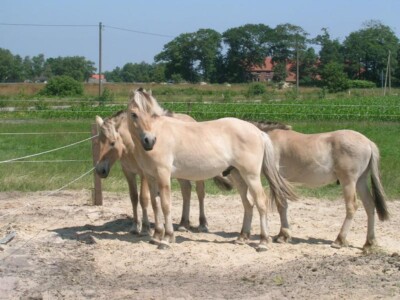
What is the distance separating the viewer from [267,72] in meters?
86.9

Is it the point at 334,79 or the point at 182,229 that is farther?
the point at 334,79

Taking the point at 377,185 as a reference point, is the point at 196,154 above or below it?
above

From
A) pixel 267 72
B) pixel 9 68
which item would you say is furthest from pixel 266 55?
pixel 9 68

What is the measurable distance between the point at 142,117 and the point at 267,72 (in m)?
81.0

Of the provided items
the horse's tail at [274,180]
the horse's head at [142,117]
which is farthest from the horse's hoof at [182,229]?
the horse's head at [142,117]

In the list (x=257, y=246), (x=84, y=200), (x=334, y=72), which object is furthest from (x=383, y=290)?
(x=334, y=72)

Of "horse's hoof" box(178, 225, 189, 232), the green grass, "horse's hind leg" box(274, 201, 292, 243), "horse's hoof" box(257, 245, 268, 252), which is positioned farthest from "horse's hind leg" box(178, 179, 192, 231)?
the green grass

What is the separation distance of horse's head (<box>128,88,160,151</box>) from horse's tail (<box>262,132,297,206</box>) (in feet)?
4.88

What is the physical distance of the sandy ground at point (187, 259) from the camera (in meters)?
5.58

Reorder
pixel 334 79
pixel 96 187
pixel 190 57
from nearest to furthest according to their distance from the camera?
pixel 96 187 < pixel 334 79 < pixel 190 57

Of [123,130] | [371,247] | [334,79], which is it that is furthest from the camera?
[334,79]

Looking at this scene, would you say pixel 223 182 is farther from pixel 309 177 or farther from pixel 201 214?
pixel 309 177

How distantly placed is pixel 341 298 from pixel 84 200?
6.39 metres

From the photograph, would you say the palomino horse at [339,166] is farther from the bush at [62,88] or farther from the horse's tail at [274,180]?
the bush at [62,88]
